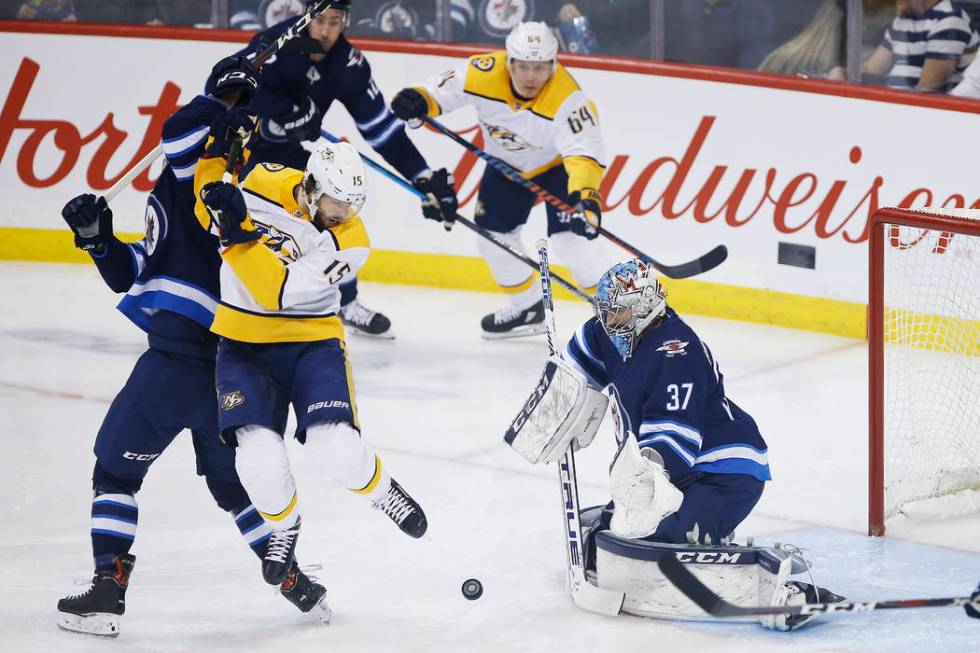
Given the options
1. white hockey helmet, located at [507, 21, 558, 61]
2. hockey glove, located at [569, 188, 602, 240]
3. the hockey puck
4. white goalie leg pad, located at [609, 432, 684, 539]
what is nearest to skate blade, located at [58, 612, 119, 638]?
the hockey puck

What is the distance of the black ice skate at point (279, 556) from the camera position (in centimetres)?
339

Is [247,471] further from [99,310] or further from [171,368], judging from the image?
[99,310]

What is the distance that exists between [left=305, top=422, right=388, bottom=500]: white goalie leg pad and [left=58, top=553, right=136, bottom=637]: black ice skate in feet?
1.73

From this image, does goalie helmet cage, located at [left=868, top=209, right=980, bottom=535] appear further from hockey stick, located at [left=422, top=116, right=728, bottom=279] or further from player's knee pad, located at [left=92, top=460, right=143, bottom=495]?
player's knee pad, located at [left=92, top=460, right=143, bottom=495]

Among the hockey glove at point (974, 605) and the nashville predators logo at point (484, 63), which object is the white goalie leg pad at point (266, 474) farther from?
the nashville predators logo at point (484, 63)

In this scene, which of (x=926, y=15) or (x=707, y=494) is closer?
(x=707, y=494)

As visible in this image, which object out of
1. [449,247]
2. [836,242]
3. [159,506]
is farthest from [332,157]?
[449,247]

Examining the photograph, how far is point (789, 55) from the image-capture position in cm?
630

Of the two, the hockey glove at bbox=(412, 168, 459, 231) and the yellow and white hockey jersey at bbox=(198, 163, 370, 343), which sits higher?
the yellow and white hockey jersey at bbox=(198, 163, 370, 343)

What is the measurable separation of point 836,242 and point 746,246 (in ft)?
1.26

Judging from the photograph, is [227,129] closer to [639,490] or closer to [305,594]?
[305,594]

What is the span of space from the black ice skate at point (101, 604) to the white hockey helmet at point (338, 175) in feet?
2.97

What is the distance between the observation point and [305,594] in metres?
3.57

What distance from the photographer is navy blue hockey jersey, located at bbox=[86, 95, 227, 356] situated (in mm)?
3553
